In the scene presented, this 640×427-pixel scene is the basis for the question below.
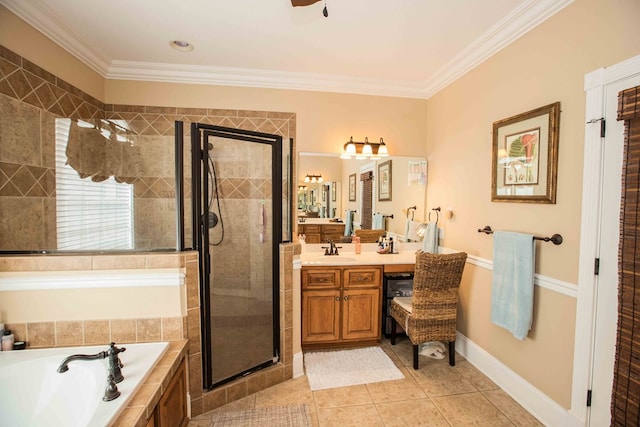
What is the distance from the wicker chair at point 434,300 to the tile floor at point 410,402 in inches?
8.5

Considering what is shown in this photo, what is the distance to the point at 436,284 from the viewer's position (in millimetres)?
2363

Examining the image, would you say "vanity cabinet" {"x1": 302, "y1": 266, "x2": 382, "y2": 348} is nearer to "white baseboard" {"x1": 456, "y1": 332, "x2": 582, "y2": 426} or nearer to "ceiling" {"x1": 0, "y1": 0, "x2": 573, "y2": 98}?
"white baseboard" {"x1": 456, "y1": 332, "x2": 582, "y2": 426}

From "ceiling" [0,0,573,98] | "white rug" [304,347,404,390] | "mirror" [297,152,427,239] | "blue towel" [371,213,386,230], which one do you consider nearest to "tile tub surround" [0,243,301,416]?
"white rug" [304,347,404,390]

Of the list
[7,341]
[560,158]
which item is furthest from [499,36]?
[7,341]

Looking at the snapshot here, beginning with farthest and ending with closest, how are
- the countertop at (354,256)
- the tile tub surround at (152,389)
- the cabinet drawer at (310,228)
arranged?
the cabinet drawer at (310,228) < the countertop at (354,256) < the tile tub surround at (152,389)

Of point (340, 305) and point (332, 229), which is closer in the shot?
point (340, 305)

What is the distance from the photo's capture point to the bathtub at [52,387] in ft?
4.70

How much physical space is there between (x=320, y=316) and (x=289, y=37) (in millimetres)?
2434

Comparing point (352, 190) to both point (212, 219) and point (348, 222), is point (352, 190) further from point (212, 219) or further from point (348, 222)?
point (212, 219)

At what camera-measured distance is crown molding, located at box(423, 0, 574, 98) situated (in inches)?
71.6

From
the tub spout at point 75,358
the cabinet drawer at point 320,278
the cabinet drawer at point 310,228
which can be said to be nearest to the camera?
the tub spout at point 75,358

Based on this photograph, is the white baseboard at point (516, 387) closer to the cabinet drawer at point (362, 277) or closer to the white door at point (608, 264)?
the white door at point (608, 264)

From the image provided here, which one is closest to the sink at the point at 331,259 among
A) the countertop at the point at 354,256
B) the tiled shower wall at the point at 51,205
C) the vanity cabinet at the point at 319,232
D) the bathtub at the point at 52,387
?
the countertop at the point at 354,256

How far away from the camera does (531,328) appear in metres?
1.97
